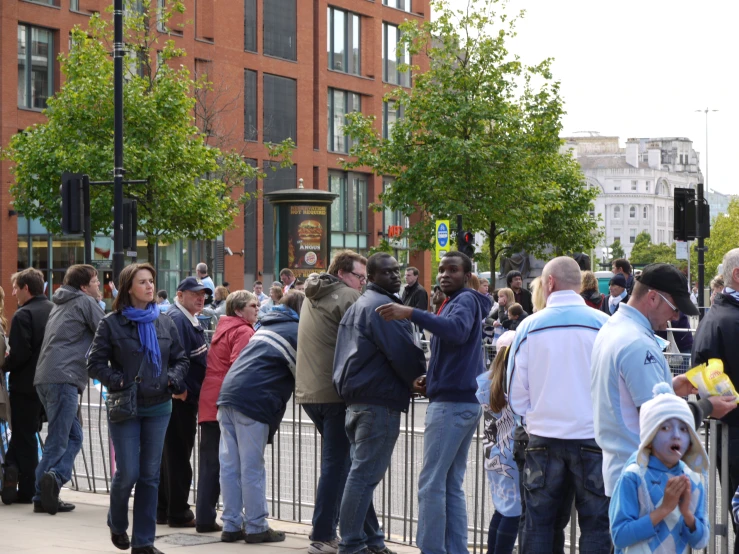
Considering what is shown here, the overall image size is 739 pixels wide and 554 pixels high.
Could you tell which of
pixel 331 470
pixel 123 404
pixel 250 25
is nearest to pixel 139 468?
pixel 123 404

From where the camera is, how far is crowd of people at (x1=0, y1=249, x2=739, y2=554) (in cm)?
529

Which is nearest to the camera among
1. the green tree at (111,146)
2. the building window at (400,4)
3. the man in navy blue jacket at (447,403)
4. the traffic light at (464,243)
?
the man in navy blue jacket at (447,403)

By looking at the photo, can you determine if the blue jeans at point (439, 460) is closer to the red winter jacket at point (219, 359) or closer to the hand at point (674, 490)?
the red winter jacket at point (219, 359)

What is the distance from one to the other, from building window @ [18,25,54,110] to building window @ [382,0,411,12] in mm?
19805

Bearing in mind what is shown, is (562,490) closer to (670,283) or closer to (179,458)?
(670,283)

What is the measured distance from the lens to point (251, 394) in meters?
8.27

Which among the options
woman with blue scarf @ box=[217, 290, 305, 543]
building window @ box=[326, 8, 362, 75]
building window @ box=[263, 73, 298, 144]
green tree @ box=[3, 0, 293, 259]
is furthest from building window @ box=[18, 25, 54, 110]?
woman with blue scarf @ box=[217, 290, 305, 543]

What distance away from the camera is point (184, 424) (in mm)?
9102

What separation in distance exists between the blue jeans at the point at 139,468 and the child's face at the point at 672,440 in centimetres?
404

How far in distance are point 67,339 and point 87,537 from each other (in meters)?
1.72

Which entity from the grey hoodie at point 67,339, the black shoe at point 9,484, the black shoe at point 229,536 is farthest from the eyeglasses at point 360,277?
the black shoe at point 9,484

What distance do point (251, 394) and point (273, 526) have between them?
56.7 inches

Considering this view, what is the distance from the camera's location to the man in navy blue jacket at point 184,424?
8812mm

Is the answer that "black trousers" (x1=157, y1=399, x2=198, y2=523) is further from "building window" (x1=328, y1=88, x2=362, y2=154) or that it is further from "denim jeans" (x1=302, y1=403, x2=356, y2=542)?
"building window" (x1=328, y1=88, x2=362, y2=154)
